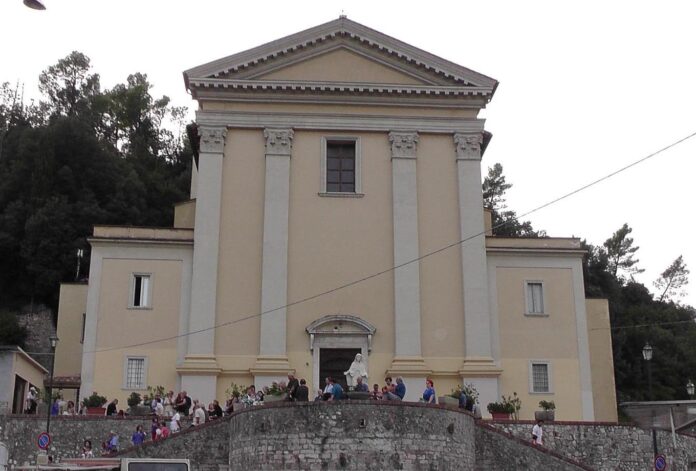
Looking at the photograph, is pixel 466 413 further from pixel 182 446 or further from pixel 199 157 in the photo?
pixel 199 157

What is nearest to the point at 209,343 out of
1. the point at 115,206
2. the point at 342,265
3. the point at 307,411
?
the point at 342,265

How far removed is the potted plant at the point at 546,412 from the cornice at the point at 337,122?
10.3m

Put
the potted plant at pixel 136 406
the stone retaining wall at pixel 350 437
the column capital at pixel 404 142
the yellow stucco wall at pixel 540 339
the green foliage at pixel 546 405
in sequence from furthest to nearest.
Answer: the column capital at pixel 404 142 < the yellow stucco wall at pixel 540 339 < the green foliage at pixel 546 405 < the potted plant at pixel 136 406 < the stone retaining wall at pixel 350 437

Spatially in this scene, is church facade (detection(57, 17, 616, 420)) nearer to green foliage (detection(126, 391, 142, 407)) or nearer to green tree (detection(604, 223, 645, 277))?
green foliage (detection(126, 391, 142, 407))

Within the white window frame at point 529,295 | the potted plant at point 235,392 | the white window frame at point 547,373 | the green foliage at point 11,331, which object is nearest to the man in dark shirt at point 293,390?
the potted plant at point 235,392

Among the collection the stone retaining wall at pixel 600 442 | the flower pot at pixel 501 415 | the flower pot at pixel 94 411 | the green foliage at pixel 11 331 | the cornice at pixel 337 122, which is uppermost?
the cornice at pixel 337 122

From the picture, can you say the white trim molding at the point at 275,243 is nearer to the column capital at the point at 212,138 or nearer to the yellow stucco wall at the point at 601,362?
the column capital at the point at 212,138

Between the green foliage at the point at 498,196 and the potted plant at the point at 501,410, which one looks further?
the green foliage at the point at 498,196

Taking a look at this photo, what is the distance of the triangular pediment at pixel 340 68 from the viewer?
116 ft

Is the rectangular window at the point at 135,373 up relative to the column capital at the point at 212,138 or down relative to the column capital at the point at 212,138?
down

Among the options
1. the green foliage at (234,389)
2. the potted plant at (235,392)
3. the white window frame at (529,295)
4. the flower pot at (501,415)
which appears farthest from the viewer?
the white window frame at (529,295)

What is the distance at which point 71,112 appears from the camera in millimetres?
79625

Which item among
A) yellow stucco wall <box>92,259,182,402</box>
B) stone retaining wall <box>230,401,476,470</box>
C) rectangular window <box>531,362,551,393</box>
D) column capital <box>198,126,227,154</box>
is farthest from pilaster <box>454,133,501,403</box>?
yellow stucco wall <box>92,259,182,402</box>

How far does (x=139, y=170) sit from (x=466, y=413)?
49.7 meters
